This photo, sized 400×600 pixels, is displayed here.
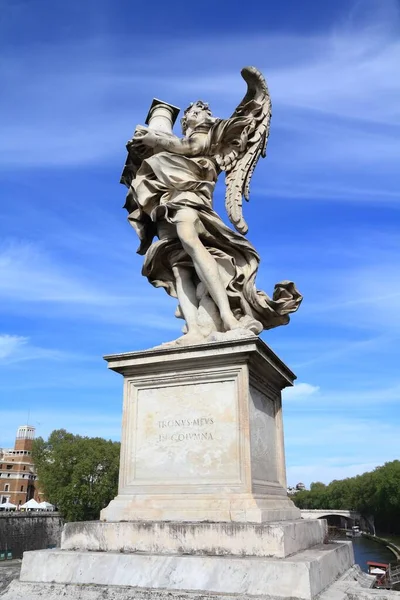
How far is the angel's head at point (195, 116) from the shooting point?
22.1 ft

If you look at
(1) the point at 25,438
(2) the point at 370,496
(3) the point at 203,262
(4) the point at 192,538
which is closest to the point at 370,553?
(2) the point at 370,496

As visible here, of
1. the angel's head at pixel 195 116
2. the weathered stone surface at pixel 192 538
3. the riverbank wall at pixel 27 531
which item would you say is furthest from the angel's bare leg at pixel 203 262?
the riverbank wall at pixel 27 531

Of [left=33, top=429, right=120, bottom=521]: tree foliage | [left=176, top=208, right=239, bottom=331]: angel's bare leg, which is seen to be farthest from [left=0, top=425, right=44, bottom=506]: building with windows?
[left=176, top=208, right=239, bottom=331]: angel's bare leg

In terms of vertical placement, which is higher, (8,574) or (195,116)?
(195,116)

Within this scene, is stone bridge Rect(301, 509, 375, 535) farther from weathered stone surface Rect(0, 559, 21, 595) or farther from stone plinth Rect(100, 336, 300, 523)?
stone plinth Rect(100, 336, 300, 523)

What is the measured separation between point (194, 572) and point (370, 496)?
82440 millimetres

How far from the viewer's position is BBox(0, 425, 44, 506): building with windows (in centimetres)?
8594

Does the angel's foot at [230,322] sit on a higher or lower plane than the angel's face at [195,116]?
lower

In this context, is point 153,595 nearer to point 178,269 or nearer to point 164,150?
point 178,269

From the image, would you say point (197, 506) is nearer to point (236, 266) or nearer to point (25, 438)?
point (236, 266)

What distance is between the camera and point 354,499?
8481cm

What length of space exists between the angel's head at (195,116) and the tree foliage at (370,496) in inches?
2611

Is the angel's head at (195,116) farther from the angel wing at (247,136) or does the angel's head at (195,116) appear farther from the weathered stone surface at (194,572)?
the weathered stone surface at (194,572)

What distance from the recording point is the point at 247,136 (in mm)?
6688
